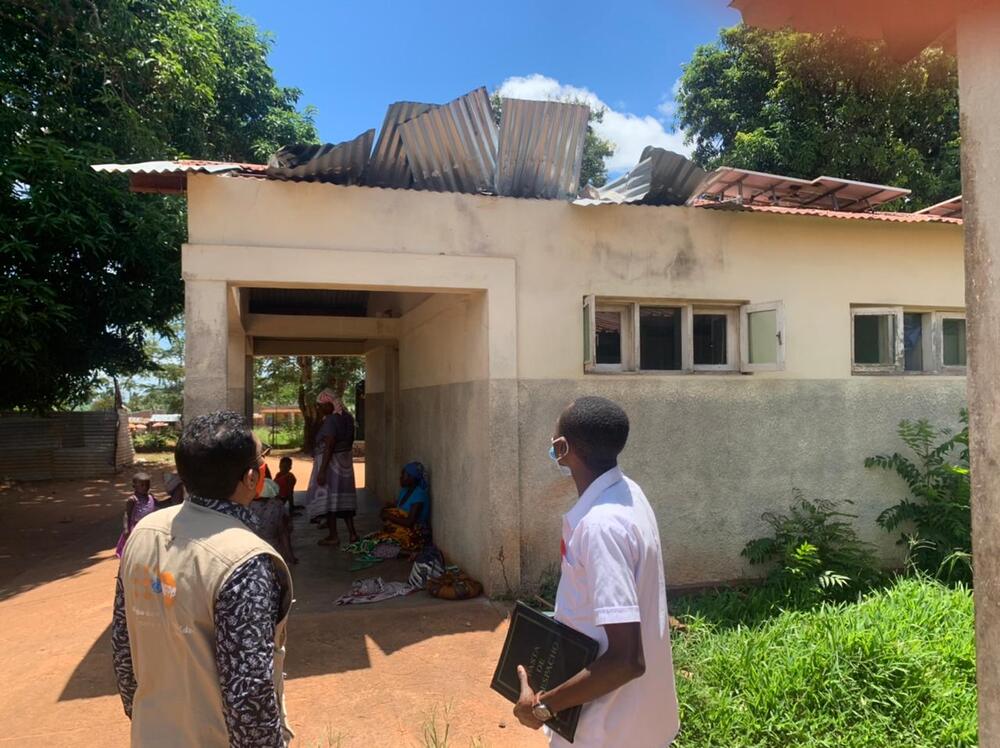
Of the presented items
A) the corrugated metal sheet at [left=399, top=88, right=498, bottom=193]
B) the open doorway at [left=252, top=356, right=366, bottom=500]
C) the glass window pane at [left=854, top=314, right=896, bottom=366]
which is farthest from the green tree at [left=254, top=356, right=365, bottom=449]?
the glass window pane at [left=854, top=314, right=896, bottom=366]

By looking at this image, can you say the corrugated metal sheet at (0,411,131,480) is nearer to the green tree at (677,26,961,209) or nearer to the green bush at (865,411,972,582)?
the green tree at (677,26,961,209)

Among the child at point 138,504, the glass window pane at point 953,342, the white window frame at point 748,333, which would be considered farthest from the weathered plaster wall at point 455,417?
the glass window pane at point 953,342

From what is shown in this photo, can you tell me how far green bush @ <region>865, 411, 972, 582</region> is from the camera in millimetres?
5488

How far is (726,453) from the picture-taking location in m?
5.60

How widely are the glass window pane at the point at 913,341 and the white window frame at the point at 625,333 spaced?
8.95 feet

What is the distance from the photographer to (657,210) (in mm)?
5578

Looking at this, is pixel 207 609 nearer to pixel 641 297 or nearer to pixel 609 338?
pixel 609 338

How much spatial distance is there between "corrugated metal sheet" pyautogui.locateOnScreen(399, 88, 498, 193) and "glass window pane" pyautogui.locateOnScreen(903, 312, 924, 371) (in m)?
4.14

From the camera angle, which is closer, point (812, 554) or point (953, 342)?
point (812, 554)

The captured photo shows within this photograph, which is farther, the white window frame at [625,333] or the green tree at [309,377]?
the green tree at [309,377]

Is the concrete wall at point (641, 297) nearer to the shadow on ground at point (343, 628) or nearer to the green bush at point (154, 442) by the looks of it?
the shadow on ground at point (343, 628)

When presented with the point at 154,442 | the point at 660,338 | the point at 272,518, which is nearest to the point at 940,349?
the point at 660,338

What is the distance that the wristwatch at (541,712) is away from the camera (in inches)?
68.8

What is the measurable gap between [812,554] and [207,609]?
15.7 feet
